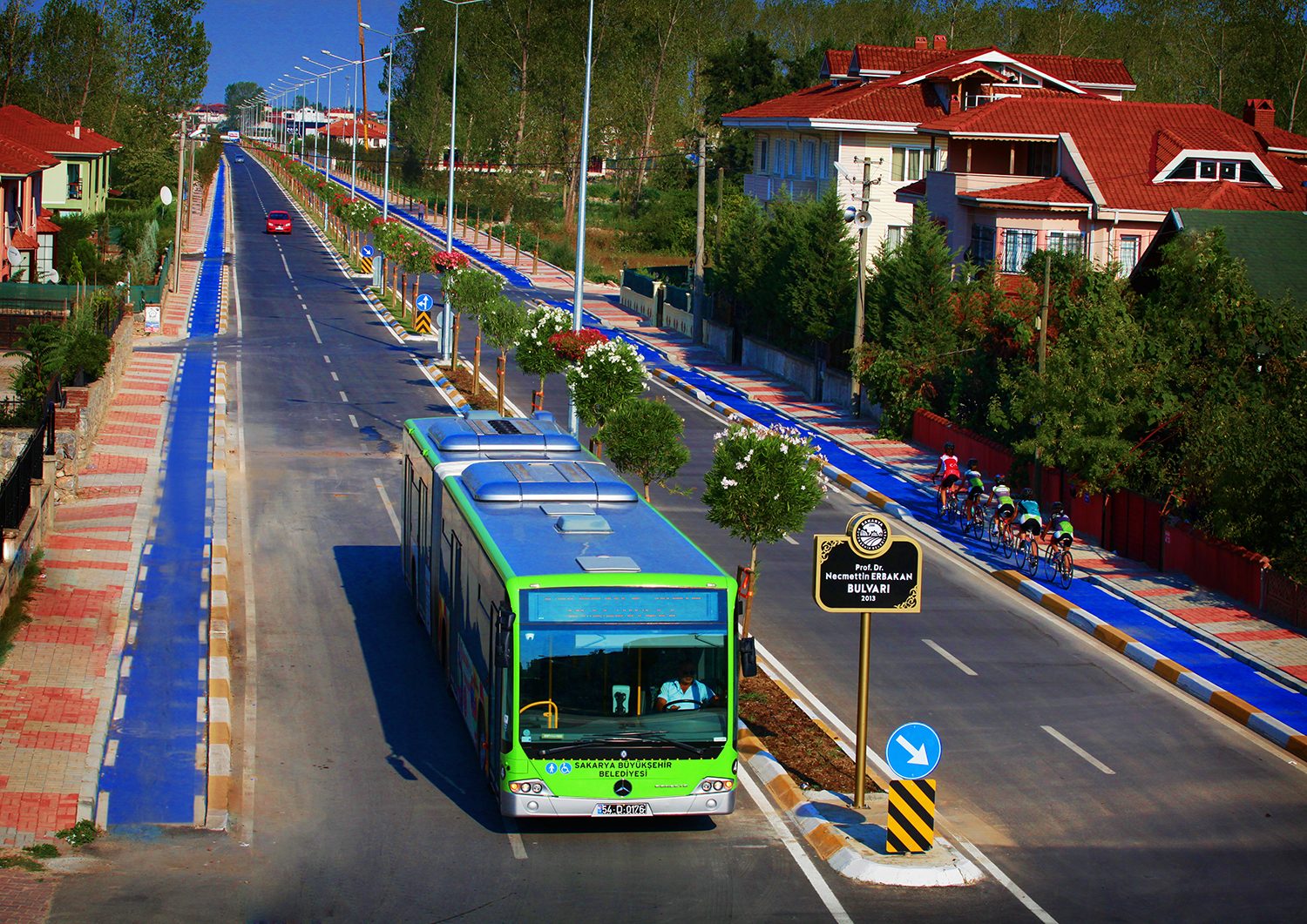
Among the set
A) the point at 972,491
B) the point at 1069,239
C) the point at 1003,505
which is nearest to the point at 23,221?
the point at 1069,239

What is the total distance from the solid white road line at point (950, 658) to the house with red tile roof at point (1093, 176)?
2435cm

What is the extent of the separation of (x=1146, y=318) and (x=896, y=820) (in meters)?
19.9

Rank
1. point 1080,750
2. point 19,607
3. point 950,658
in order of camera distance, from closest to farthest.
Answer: point 1080,750
point 19,607
point 950,658

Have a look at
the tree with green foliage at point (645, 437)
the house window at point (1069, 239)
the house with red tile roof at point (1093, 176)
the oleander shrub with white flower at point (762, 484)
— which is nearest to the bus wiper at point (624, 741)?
the oleander shrub with white flower at point (762, 484)

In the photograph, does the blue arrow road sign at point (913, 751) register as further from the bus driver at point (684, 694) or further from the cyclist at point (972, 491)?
the cyclist at point (972, 491)

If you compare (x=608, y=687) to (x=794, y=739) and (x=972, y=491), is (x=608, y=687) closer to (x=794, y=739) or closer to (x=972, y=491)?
(x=794, y=739)

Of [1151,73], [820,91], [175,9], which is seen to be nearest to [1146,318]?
[820,91]

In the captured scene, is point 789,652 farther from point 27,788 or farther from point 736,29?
point 736,29

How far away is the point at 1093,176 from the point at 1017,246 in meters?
3.36

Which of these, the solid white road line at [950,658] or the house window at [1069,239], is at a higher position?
the house window at [1069,239]

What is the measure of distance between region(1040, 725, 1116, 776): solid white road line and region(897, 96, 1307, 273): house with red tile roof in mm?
27158

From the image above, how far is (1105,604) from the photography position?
2203 cm

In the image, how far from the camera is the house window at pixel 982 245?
44.4m

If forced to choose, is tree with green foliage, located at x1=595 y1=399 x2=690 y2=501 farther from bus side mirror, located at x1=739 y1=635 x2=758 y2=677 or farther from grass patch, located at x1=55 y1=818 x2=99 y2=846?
grass patch, located at x1=55 y1=818 x2=99 y2=846
